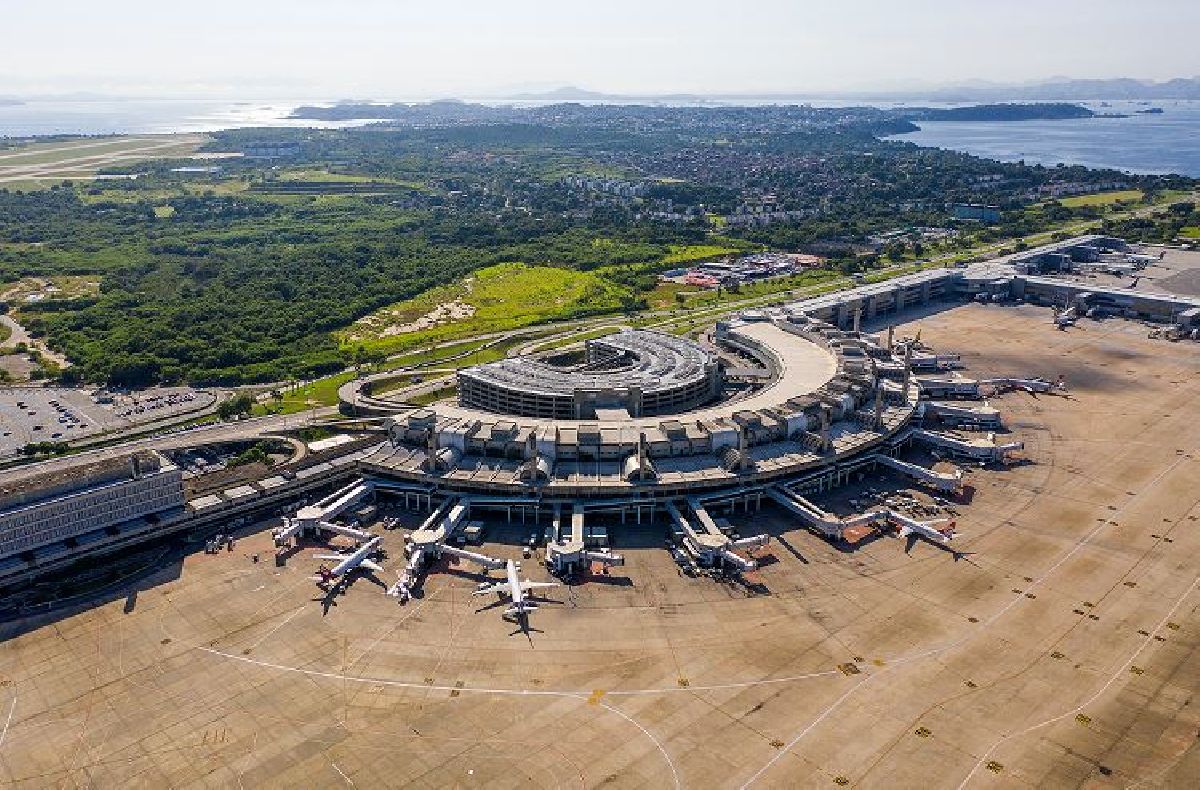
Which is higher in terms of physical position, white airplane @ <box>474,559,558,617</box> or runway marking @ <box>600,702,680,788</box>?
white airplane @ <box>474,559,558,617</box>

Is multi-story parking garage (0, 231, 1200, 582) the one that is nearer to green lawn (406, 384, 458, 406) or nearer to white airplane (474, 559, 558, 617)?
green lawn (406, 384, 458, 406)

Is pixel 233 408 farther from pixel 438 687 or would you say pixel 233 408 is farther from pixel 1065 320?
pixel 1065 320

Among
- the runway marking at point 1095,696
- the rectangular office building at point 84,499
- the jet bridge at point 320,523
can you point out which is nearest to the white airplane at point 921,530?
the runway marking at point 1095,696

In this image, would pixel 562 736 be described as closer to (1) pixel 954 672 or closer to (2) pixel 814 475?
(1) pixel 954 672

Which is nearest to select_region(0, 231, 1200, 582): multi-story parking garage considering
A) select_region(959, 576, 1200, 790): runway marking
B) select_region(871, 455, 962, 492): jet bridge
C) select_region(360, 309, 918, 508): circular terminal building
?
select_region(360, 309, 918, 508): circular terminal building

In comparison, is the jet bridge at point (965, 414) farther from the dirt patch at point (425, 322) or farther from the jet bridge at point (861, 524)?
the dirt patch at point (425, 322)
